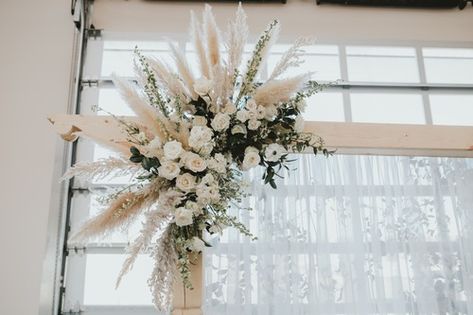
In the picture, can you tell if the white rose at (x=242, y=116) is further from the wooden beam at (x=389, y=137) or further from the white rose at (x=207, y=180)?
the wooden beam at (x=389, y=137)

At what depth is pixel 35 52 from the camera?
9.55 feet

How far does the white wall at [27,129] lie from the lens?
246 centimetres

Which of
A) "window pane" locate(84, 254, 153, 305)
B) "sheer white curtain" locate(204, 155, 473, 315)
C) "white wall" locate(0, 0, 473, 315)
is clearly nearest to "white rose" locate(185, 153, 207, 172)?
"sheer white curtain" locate(204, 155, 473, 315)

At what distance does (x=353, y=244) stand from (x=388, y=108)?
3.53 ft

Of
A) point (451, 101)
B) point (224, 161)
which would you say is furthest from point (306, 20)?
point (224, 161)

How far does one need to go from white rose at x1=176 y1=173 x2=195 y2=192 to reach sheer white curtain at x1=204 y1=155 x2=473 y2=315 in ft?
3.77

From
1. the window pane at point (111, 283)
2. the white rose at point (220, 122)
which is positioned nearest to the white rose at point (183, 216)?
the white rose at point (220, 122)

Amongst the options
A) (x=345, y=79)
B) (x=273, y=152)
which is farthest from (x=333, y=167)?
(x=273, y=152)

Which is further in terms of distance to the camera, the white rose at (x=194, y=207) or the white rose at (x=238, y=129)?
the white rose at (x=238, y=129)

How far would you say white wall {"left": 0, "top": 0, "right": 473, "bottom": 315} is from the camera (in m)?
2.50

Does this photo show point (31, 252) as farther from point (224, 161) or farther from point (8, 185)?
point (224, 161)

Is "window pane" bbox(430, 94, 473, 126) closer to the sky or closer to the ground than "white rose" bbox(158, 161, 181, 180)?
closer to the sky

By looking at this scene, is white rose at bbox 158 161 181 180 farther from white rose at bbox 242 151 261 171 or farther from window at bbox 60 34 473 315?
window at bbox 60 34 473 315

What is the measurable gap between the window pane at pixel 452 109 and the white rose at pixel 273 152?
1891 mm
